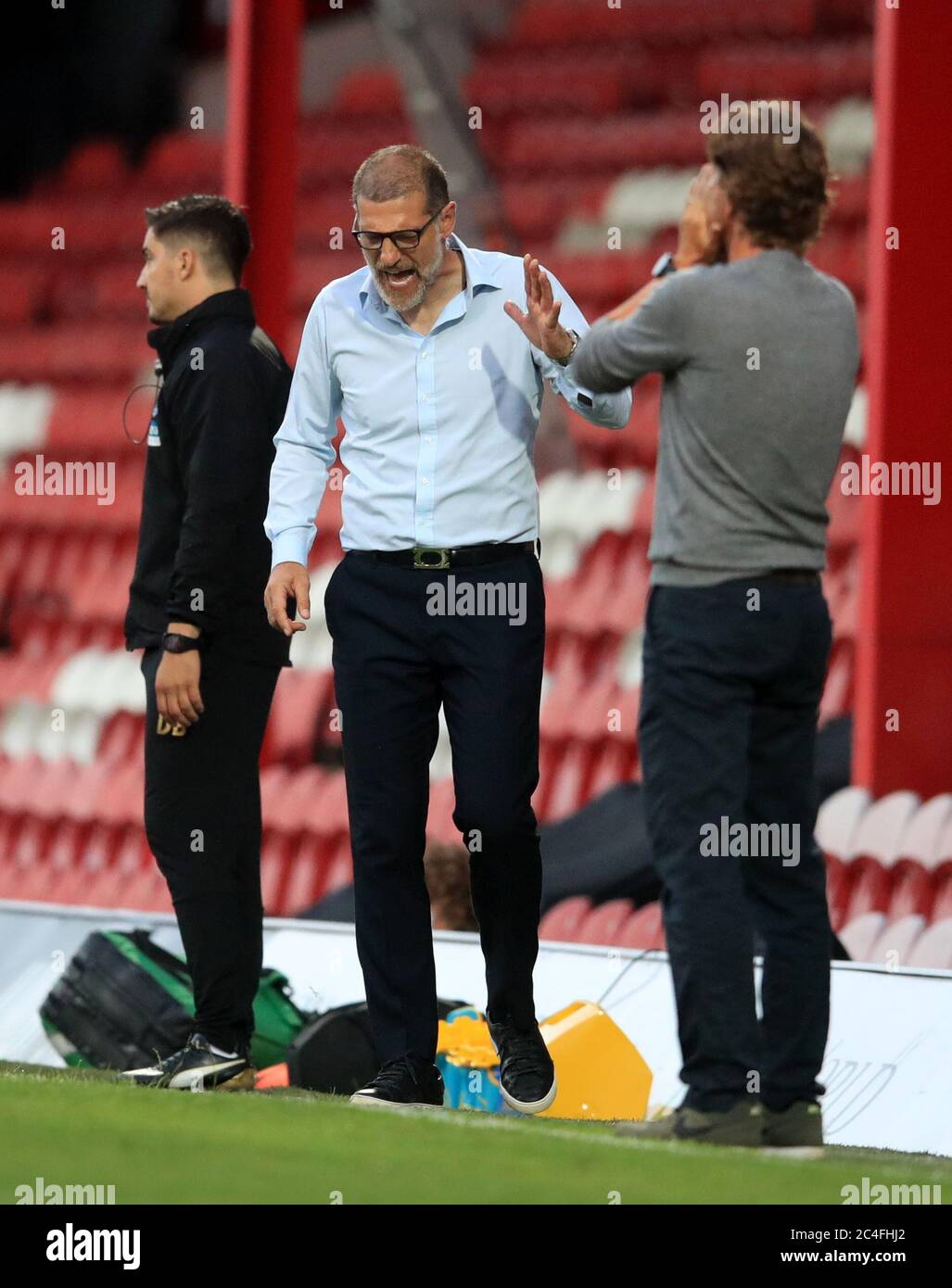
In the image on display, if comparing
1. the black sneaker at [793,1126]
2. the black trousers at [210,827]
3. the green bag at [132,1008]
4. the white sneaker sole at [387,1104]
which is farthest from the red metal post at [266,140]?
the black sneaker at [793,1126]

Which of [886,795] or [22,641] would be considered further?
[22,641]

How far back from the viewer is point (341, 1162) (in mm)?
2422

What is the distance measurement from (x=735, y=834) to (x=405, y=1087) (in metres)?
0.64

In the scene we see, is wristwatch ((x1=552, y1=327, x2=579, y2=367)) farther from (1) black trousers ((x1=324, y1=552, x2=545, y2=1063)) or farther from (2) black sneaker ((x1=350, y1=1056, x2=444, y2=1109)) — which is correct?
(2) black sneaker ((x1=350, y1=1056, x2=444, y2=1109))

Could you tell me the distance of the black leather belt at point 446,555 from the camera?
3.05 metres

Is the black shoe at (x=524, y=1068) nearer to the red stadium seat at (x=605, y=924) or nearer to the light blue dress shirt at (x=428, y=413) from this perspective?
the light blue dress shirt at (x=428, y=413)

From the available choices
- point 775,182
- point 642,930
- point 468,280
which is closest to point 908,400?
point 642,930

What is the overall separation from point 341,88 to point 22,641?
114 inches

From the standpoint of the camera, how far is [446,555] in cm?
305

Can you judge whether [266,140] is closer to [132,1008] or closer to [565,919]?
[565,919]
